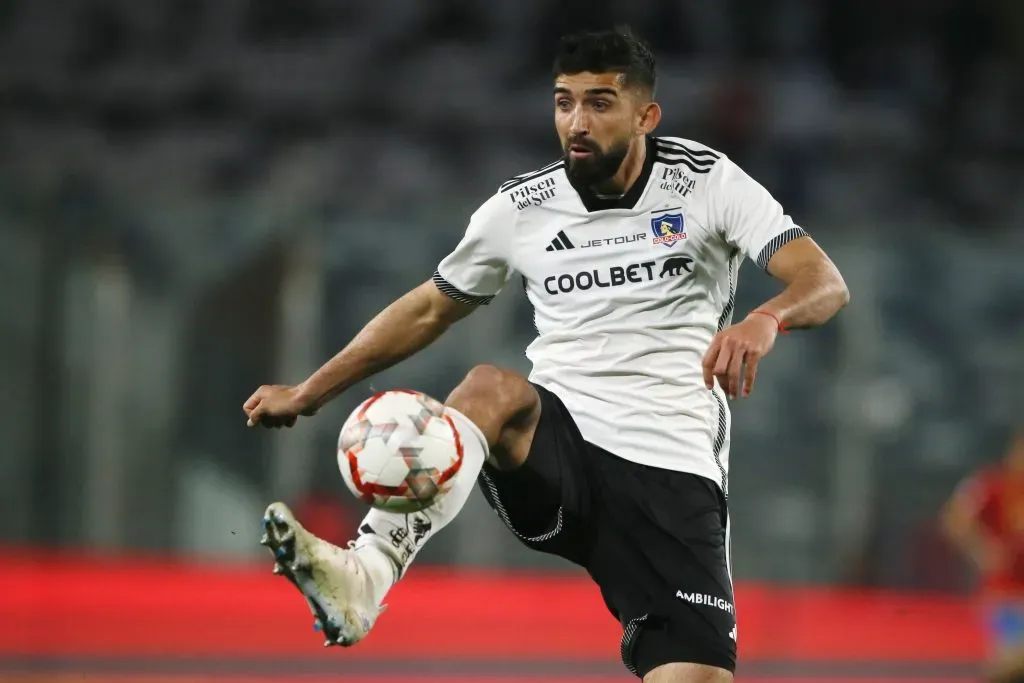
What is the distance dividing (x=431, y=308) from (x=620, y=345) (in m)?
0.56

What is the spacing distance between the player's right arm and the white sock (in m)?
0.51

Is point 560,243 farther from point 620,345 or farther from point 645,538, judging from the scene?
point 645,538

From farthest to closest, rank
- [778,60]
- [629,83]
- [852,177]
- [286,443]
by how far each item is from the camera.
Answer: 1. [778,60]
2. [852,177]
3. [286,443]
4. [629,83]

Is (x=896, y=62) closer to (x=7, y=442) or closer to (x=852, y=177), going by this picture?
(x=852, y=177)

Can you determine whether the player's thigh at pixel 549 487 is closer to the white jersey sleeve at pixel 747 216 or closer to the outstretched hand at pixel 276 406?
the outstretched hand at pixel 276 406

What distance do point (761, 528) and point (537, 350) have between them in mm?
6194

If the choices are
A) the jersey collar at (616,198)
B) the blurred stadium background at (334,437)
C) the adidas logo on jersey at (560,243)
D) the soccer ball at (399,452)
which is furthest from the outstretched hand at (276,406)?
the blurred stadium background at (334,437)

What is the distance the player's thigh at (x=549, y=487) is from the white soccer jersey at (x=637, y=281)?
0.08 meters

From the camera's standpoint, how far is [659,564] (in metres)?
4.26

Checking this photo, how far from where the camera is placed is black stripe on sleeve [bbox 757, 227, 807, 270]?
404 cm

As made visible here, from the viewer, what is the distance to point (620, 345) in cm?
426

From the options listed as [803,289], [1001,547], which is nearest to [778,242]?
[803,289]

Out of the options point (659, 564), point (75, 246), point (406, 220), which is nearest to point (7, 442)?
point (75, 246)

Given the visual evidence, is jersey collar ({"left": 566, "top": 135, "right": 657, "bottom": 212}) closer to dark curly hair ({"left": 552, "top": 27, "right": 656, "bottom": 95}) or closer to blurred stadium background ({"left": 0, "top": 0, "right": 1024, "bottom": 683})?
dark curly hair ({"left": 552, "top": 27, "right": 656, "bottom": 95})
